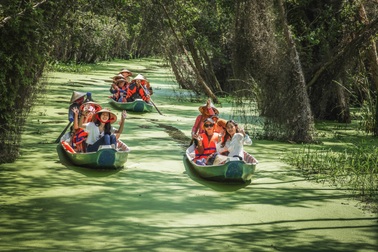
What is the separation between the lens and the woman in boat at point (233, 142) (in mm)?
10492

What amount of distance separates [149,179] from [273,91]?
5.45 m

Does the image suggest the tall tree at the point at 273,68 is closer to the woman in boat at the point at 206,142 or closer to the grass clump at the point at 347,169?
the grass clump at the point at 347,169

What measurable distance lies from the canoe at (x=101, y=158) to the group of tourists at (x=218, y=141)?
1287 millimetres

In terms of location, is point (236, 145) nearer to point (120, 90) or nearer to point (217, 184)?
point (217, 184)

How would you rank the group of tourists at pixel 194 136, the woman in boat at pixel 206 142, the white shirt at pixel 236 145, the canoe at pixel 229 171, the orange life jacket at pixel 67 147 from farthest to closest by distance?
the woman in boat at pixel 206 142 → the orange life jacket at pixel 67 147 → the group of tourists at pixel 194 136 → the white shirt at pixel 236 145 → the canoe at pixel 229 171

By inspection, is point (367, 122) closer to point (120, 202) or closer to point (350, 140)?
point (350, 140)

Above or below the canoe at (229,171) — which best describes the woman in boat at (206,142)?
above

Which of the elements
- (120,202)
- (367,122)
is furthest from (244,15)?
(120,202)

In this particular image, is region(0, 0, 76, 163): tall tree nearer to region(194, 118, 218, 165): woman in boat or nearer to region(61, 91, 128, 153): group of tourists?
region(61, 91, 128, 153): group of tourists

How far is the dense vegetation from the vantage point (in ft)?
33.2

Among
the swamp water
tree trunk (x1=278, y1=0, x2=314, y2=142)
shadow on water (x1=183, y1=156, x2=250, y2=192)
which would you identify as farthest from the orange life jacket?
tree trunk (x1=278, y1=0, x2=314, y2=142)

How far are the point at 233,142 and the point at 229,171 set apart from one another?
674 mm

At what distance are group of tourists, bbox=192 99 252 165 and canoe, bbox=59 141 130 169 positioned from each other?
1.29 metres

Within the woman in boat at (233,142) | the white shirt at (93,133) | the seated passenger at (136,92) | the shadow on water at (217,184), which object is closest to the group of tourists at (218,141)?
the woman in boat at (233,142)
